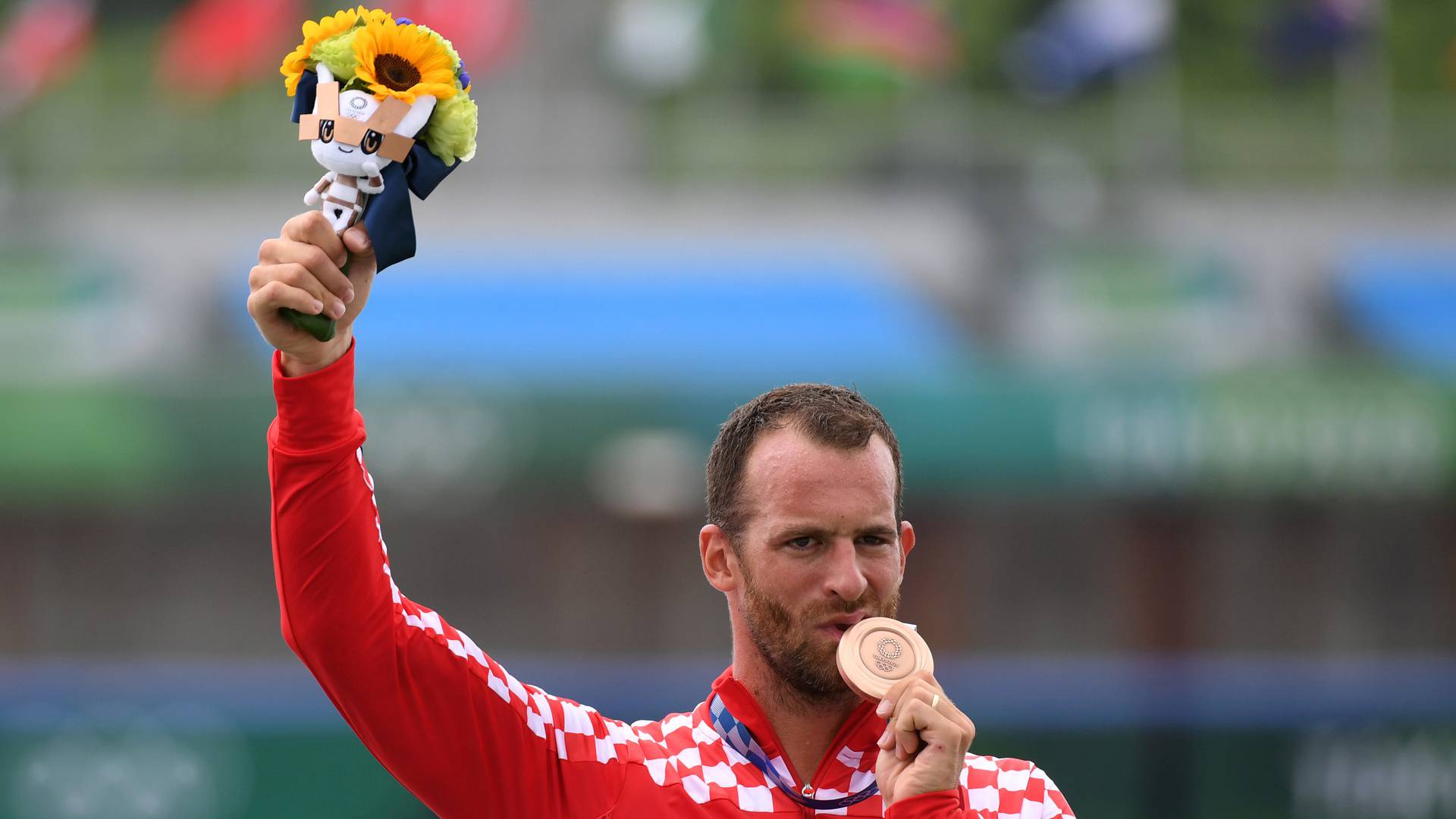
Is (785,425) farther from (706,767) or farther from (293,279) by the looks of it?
(293,279)

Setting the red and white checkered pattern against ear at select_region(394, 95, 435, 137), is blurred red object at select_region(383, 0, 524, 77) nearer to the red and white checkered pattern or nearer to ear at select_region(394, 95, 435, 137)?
A: the red and white checkered pattern

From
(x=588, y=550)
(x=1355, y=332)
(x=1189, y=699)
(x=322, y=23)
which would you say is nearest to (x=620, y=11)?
(x=588, y=550)

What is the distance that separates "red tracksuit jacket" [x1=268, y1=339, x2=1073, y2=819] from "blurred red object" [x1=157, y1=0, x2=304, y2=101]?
45.0ft

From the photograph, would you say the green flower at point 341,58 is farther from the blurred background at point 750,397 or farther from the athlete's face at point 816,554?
the blurred background at point 750,397

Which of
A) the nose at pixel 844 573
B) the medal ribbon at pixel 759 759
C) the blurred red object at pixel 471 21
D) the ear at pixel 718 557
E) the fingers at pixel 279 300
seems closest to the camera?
the fingers at pixel 279 300

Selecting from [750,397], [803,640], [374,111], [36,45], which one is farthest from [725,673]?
[36,45]

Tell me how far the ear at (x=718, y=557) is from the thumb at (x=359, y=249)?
2.52 feet

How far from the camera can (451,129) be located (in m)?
2.70

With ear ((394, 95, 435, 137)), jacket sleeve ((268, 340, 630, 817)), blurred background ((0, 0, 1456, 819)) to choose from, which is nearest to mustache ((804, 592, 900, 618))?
jacket sleeve ((268, 340, 630, 817))

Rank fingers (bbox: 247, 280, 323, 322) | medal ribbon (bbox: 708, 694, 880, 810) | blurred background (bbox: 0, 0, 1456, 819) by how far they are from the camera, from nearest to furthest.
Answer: fingers (bbox: 247, 280, 323, 322) → medal ribbon (bbox: 708, 694, 880, 810) → blurred background (bbox: 0, 0, 1456, 819)

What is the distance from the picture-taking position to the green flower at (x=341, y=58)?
263 cm

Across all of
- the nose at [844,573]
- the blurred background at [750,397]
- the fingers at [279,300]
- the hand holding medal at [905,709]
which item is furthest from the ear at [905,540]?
the blurred background at [750,397]

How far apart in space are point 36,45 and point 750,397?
23.5 feet

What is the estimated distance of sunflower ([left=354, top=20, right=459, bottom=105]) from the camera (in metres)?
2.62
